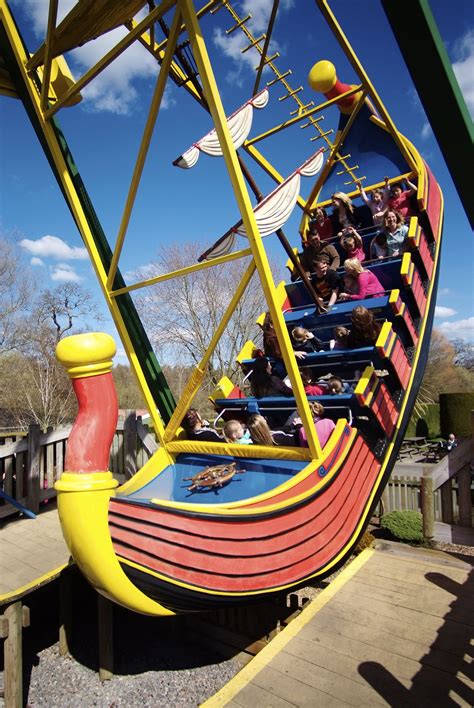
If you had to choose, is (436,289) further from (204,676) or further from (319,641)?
(204,676)

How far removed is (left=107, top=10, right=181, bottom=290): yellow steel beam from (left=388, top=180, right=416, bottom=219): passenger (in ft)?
9.26

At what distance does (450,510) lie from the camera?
3.35m

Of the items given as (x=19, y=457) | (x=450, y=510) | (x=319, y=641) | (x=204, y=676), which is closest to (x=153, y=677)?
(x=204, y=676)

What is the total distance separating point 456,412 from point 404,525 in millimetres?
10158

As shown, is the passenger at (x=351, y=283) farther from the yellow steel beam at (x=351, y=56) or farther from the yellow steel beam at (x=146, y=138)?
the yellow steel beam at (x=146, y=138)

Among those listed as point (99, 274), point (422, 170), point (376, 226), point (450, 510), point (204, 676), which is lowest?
point (204, 676)

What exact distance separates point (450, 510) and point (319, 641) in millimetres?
1338

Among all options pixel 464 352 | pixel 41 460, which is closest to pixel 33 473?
pixel 41 460

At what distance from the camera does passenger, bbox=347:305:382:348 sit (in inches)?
140

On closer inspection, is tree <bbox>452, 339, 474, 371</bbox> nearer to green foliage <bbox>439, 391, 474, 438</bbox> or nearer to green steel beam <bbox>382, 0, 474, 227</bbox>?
green foliage <bbox>439, 391, 474, 438</bbox>

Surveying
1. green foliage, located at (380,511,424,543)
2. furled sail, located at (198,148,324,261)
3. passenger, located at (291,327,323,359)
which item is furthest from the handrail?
green foliage, located at (380,511,424,543)

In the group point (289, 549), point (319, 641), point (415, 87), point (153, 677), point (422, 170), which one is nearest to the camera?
point (415, 87)

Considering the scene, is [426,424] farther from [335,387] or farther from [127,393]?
[335,387]

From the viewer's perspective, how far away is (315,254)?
4.97 metres
